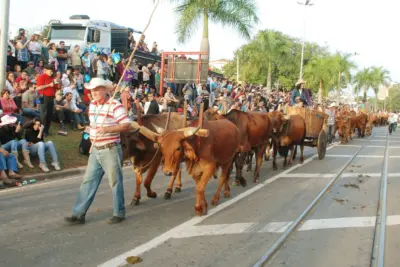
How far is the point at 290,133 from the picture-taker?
1336 centimetres

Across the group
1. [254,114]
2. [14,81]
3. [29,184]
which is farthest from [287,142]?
[14,81]

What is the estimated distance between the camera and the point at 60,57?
673 inches

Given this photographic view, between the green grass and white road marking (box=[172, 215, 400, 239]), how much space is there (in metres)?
5.45

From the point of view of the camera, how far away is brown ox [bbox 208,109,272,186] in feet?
32.2

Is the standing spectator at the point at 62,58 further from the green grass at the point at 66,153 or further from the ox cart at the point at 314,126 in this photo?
the ox cart at the point at 314,126

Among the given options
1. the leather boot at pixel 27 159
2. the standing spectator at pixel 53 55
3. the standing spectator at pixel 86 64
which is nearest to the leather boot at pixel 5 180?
the leather boot at pixel 27 159

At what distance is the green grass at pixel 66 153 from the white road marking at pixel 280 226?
5450 mm

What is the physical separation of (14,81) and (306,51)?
212 ft

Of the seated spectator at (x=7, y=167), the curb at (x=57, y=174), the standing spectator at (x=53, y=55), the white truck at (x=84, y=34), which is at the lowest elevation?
the curb at (x=57, y=174)

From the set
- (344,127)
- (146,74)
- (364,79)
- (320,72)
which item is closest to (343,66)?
(320,72)

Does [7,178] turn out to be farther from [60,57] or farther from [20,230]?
[60,57]

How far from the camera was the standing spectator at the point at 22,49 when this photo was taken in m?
15.5

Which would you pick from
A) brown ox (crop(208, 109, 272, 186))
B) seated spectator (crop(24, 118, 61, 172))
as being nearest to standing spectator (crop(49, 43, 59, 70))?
seated spectator (crop(24, 118, 61, 172))

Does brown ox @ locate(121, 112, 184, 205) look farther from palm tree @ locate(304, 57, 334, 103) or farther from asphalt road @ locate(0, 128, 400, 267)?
palm tree @ locate(304, 57, 334, 103)
